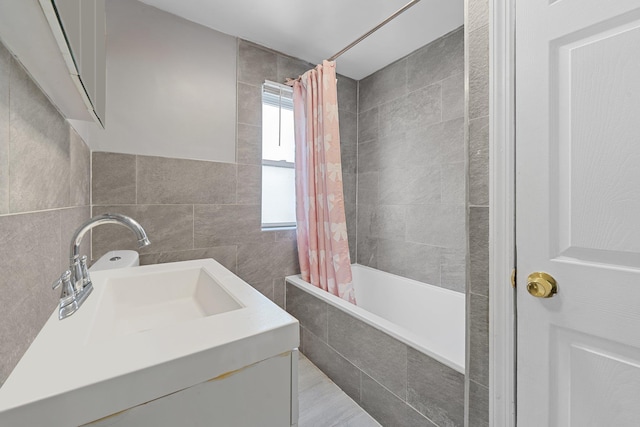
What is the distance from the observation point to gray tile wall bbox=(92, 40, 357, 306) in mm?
1607

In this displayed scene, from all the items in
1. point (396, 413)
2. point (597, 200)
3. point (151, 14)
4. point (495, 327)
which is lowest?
point (396, 413)

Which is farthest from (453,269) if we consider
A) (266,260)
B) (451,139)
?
(266,260)

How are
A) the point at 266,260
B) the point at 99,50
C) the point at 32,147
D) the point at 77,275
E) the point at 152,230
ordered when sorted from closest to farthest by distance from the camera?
1. the point at 32,147
2. the point at 77,275
3. the point at 99,50
4. the point at 152,230
5. the point at 266,260

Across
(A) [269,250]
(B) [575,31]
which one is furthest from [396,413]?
(B) [575,31]

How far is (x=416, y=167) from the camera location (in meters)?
2.15

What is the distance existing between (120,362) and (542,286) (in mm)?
1093

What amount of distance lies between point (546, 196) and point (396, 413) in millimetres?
1175

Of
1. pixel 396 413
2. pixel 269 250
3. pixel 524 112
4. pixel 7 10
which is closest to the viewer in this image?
pixel 7 10

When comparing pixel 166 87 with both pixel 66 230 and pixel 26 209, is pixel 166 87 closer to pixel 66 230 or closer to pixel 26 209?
pixel 66 230

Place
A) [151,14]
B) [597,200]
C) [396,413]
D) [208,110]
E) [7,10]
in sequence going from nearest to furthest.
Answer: [7,10] < [597,200] < [396,413] < [151,14] < [208,110]

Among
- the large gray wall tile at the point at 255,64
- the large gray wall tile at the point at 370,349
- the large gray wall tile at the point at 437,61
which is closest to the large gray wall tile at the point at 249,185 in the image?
the large gray wall tile at the point at 255,64

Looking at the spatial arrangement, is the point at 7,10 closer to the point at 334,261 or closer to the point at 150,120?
the point at 150,120

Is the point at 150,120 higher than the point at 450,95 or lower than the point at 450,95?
lower

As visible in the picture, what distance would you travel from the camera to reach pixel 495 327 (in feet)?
2.95
